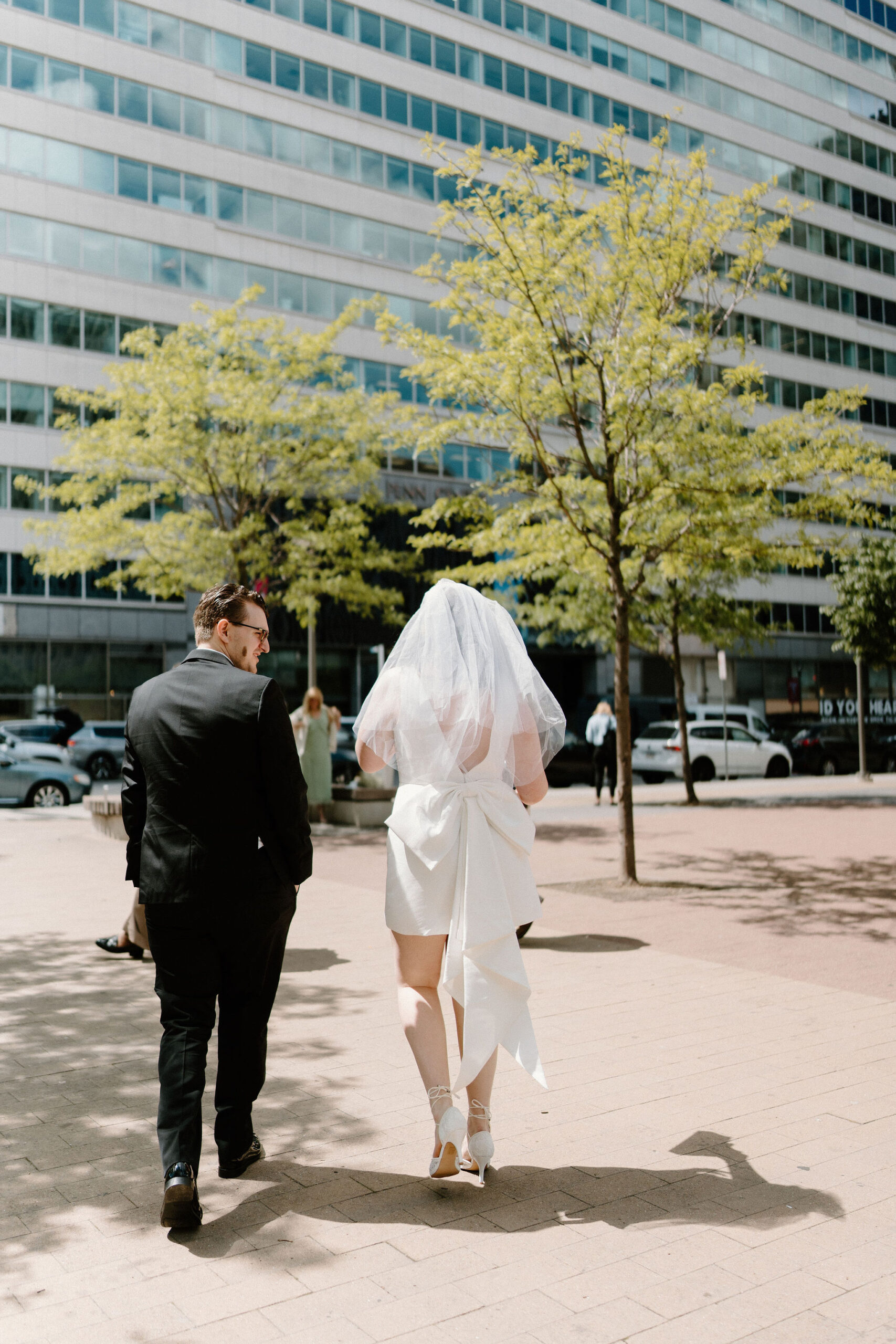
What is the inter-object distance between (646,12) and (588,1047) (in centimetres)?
4614

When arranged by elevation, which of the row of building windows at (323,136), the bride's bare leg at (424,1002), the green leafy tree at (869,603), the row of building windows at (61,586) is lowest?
the bride's bare leg at (424,1002)

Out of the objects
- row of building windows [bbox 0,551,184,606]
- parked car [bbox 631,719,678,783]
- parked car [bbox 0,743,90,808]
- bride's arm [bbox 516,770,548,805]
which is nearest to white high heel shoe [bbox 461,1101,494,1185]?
bride's arm [bbox 516,770,548,805]

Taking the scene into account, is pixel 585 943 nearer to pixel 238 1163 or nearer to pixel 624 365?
pixel 238 1163

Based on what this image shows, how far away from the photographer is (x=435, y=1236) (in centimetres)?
356

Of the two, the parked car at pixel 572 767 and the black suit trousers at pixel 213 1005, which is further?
the parked car at pixel 572 767

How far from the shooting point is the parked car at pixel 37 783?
71.6 feet

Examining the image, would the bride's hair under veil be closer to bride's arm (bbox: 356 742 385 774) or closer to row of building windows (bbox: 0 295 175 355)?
bride's arm (bbox: 356 742 385 774)

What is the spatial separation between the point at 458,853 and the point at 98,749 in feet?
77.7

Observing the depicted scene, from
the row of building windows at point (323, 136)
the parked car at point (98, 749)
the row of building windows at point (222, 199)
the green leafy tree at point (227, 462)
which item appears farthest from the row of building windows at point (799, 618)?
the green leafy tree at point (227, 462)

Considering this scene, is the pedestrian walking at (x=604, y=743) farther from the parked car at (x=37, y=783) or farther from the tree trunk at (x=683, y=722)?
the parked car at (x=37, y=783)

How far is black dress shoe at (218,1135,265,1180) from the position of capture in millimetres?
4062

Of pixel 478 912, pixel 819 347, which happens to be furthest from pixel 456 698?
pixel 819 347

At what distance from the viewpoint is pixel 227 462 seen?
56.5ft

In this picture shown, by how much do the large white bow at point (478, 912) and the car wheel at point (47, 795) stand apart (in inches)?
765
